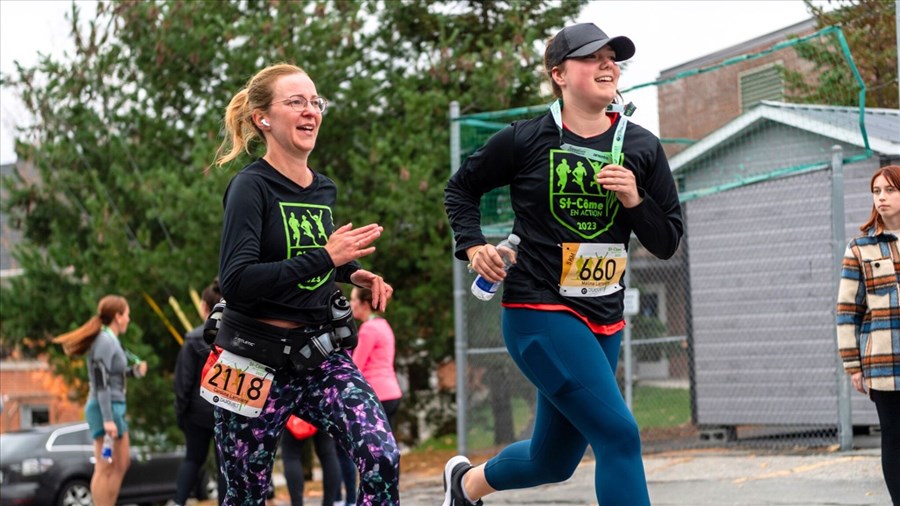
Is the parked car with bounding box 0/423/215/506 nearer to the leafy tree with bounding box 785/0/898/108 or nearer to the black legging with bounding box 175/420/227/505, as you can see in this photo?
the black legging with bounding box 175/420/227/505

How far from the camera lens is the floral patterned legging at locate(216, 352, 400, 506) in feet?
14.9

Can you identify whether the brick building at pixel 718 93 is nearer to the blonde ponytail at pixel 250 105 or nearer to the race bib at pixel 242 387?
the blonde ponytail at pixel 250 105

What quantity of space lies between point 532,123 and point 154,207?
429 inches

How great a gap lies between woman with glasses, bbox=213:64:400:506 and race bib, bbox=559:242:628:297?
0.73m

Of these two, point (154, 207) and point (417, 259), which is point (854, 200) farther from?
point (154, 207)

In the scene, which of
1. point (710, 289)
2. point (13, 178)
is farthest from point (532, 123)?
A: point (13, 178)

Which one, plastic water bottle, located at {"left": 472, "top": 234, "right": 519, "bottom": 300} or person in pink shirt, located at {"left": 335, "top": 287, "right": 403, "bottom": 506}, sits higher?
plastic water bottle, located at {"left": 472, "top": 234, "right": 519, "bottom": 300}

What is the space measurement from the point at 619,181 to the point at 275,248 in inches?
50.5

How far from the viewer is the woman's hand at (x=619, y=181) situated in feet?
14.6

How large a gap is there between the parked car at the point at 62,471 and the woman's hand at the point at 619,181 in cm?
1511

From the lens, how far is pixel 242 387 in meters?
4.62

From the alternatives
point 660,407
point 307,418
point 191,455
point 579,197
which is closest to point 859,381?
point 579,197

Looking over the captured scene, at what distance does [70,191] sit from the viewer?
17.1 metres

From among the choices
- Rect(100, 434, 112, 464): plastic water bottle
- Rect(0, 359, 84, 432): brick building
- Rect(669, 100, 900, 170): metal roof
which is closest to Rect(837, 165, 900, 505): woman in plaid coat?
Rect(669, 100, 900, 170): metal roof
